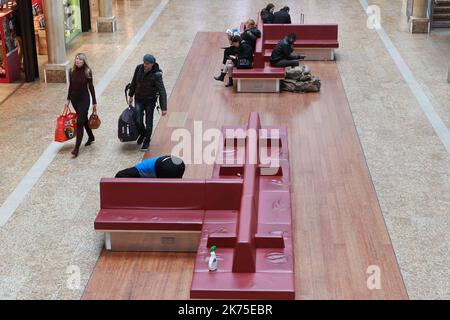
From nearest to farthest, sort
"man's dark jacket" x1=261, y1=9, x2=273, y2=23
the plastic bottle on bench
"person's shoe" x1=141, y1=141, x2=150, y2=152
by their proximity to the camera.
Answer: the plastic bottle on bench, "person's shoe" x1=141, y1=141, x2=150, y2=152, "man's dark jacket" x1=261, y1=9, x2=273, y2=23

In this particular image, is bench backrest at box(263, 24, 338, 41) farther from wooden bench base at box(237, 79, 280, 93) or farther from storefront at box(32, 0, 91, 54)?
storefront at box(32, 0, 91, 54)

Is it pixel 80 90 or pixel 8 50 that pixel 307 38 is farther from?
pixel 80 90

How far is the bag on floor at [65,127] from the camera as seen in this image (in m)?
13.8

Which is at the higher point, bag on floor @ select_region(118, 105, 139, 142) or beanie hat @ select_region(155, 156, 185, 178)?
beanie hat @ select_region(155, 156, 185, 178)

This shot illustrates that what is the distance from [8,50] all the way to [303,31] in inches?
278

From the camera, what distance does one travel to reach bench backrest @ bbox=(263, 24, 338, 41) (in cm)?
2005

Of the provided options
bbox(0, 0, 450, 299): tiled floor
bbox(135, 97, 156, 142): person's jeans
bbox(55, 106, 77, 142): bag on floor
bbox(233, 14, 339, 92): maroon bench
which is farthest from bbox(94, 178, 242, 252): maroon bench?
bbox(233, 14, 339, 92): maroon bench

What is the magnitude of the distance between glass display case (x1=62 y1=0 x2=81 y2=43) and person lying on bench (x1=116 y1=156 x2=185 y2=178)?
1164 cm

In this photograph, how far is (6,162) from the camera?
1367cm

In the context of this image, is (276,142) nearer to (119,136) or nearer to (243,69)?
(119,136)

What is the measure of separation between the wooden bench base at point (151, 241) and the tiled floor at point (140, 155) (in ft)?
1.03

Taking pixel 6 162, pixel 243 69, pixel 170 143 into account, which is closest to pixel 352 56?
pixel 243 69

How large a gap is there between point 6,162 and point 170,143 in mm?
2833

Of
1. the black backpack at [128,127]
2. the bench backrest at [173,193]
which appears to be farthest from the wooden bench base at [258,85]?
the bench backrest at [173,193]
